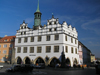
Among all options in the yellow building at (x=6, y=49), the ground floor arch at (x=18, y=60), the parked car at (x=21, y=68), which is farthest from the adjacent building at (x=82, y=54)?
the parked car at (x=21, y=68)

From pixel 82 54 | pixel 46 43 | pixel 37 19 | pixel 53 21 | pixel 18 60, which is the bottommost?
pixel 18 60

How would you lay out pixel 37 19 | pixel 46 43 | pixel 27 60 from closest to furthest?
pixel 46 43
pixel 27 60
pixel 37 19

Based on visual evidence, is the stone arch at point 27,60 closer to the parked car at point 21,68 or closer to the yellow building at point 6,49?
the yellow building at point 6,49

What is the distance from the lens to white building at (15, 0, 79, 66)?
40.8m

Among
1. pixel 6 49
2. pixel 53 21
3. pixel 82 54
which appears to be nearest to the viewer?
pixel 53 21

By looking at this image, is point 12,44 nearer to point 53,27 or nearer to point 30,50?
point 30,50

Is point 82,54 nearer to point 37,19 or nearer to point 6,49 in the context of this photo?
point 37,19

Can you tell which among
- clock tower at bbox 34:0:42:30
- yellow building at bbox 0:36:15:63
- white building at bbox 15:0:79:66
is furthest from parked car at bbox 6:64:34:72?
yellow building at bbox 0:36:15:63

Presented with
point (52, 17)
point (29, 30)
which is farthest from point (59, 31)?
point (29, 30)

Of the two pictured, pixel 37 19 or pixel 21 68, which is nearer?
pixel 21 68

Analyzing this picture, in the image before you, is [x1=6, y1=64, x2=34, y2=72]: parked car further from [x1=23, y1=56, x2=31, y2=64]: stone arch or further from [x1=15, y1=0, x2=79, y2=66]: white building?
[x1=23, y1=56, x2=31, y2=64]: stone arch

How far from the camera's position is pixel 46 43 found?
42.8 metres

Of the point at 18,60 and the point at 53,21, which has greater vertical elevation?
the point at 53,21

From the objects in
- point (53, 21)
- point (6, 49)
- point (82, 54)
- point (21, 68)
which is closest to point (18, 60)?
point (6, 49)
